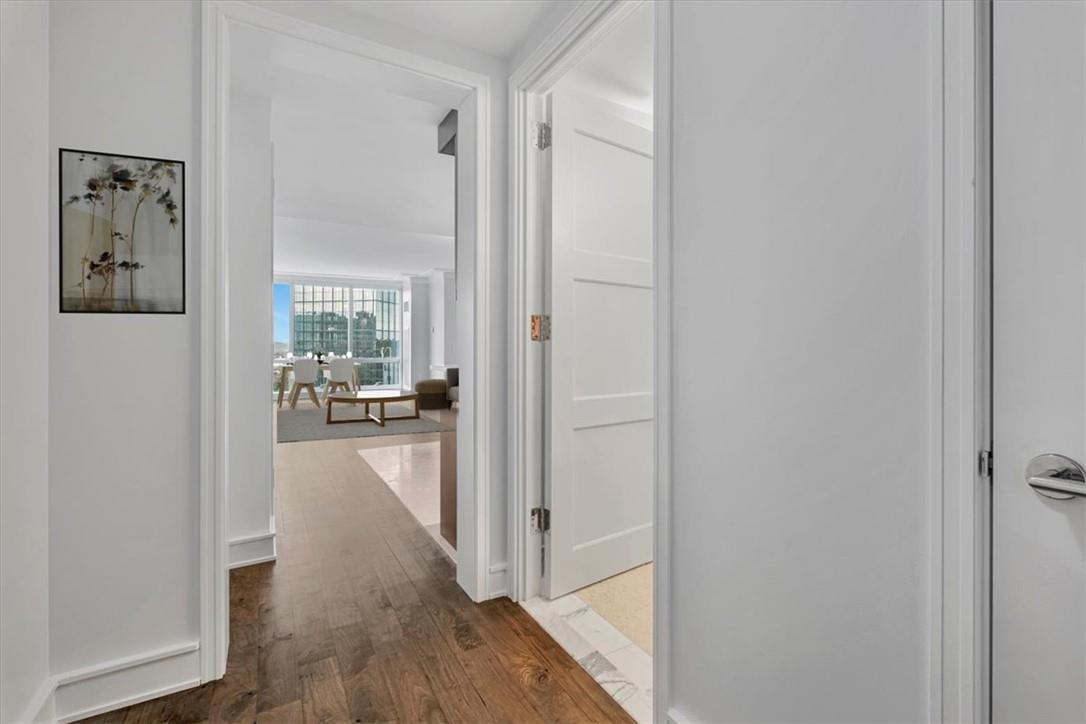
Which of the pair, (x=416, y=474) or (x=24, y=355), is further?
(x=416, y=474)

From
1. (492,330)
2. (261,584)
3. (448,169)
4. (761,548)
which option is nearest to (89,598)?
(261,584)

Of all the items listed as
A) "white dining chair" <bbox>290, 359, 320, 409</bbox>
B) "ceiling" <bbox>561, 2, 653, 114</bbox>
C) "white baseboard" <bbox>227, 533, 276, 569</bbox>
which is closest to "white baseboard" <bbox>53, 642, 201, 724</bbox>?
"white baseboard" <bbox>227, 533, 276, 569</bbox>

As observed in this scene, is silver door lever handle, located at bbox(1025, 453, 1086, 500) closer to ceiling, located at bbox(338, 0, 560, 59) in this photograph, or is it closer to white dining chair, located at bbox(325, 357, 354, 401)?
ceiling, located at bbox(338, 0, 560, 59)

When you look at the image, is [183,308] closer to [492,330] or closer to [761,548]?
[492,330]

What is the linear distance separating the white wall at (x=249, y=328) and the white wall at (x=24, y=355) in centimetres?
100

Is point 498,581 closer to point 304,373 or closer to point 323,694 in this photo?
point 323,694

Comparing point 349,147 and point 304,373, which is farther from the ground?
point 349,147

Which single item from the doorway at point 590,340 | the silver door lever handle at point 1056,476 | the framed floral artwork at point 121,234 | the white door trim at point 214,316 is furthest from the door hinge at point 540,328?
the silver door lever handle at point 1056,476

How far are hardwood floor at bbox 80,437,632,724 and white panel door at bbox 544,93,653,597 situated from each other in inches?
17.4

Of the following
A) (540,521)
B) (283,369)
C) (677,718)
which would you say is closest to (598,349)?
(540,521)

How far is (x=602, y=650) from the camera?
1819mm

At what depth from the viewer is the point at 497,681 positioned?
1.64m

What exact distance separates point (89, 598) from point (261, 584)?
0.86 meters

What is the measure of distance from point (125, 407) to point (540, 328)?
4.68 ft
